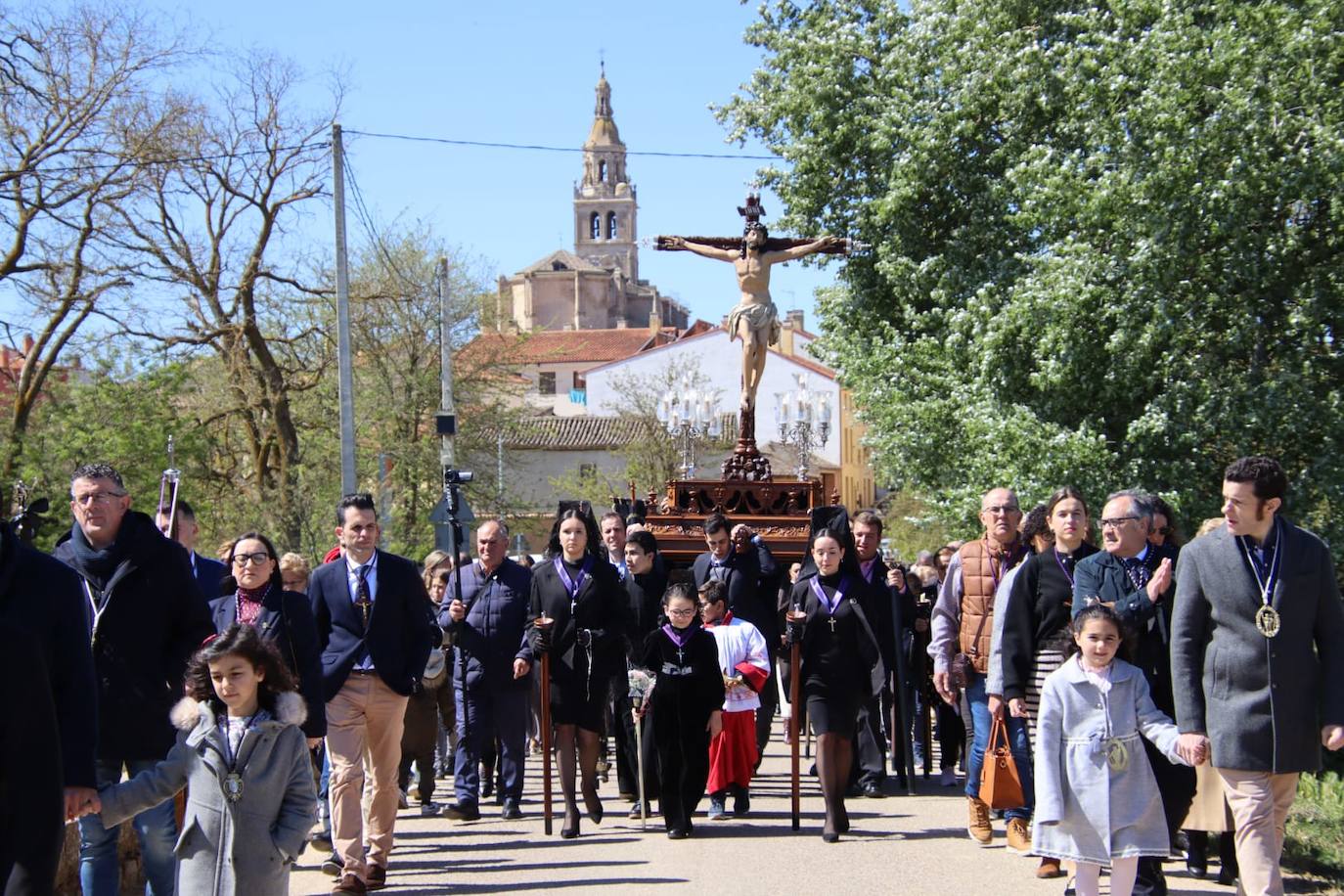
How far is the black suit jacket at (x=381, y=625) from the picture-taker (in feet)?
28.6

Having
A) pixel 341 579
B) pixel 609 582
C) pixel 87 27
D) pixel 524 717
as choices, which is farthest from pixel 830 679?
pixel 87 27

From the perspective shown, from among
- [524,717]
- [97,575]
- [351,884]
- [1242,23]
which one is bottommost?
[351,884]

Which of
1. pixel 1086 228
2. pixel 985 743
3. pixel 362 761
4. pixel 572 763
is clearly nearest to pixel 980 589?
pixel 985 743

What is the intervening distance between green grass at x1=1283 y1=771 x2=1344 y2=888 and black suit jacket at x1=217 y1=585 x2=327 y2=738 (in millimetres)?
5162

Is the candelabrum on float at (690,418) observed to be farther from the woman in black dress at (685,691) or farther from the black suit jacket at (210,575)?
the black suit jacket at (210,575)

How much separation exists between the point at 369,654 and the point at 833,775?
2.84m

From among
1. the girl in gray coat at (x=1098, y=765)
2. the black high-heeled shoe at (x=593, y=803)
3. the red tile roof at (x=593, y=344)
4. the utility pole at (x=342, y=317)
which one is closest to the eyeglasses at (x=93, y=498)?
the girl in gray coat at (x=1098, y=765)

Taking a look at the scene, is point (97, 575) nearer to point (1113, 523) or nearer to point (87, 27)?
point (1113, 523)

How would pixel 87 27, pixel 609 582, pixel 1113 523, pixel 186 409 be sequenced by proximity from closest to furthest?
pixel 1113 523 → pixel 609 582 → pixel 87 27 → pixel 186 409

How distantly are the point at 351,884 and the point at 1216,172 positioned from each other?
12.2 meters

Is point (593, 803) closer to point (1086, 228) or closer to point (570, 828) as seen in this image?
point (570, 828)

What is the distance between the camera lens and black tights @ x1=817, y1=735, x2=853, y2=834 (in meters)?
9.63

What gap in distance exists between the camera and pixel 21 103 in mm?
23031

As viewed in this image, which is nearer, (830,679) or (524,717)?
(830,679)
